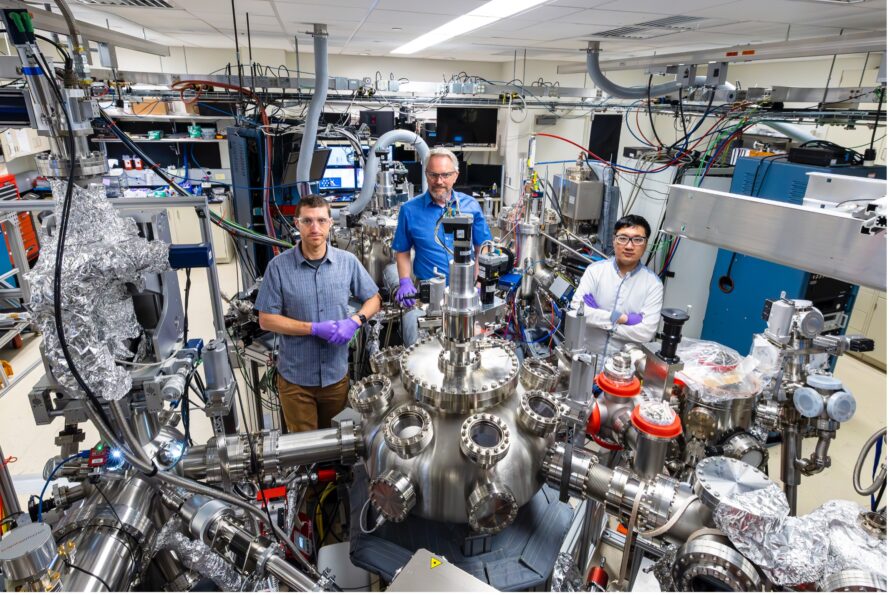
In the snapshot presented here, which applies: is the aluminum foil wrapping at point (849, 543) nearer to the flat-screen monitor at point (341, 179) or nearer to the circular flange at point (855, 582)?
the circular flange at point (855, 582)

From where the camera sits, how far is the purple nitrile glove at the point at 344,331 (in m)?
2.01

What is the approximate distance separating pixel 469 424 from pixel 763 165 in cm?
291

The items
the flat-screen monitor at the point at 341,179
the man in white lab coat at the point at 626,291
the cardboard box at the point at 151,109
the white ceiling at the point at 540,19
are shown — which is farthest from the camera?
the cardboard box at the point at 151,109

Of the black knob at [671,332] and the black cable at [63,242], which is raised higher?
the black cable at [63,242]

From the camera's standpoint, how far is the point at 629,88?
11.8ft

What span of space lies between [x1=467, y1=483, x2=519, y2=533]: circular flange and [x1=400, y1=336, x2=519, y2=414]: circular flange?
0.64 feet

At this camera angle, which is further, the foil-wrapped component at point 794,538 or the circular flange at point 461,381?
the circular flange at point 461,381

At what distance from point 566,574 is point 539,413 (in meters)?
0.59

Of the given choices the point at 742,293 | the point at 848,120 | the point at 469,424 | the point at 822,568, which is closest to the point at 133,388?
the point at 469,424

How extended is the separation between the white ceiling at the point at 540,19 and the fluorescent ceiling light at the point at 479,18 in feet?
0.25

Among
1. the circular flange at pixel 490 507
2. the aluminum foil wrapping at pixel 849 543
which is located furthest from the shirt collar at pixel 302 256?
the aluminum foil wrapping at pixel 849 543

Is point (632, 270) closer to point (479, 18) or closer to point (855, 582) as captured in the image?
point (479, 18)

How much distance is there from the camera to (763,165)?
9.82 feet

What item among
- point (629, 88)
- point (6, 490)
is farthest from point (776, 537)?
point (629, 88)
